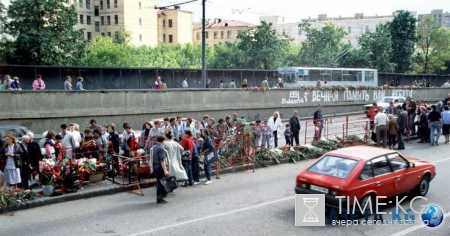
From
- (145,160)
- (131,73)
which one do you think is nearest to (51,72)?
(131,73)

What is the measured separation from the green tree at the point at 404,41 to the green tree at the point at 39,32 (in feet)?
142

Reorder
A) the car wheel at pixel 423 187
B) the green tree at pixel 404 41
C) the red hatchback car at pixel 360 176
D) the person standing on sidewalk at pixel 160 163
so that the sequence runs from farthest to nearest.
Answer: the green tree at pixel 404 41 → the car wheel at pixel 423 187 → the person standing on sidewalk at pixel 160 163 → the red hatchback car at pixel 360 176

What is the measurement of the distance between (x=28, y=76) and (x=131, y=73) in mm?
6433

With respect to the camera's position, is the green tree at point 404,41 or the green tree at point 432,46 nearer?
the green tree at point 404,41

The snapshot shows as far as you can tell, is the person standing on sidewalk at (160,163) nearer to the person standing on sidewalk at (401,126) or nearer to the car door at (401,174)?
the car door at (401,174)

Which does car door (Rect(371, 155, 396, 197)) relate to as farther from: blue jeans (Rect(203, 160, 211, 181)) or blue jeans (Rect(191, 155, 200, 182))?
blue jeans (Rect(191, 155, 200, 182))

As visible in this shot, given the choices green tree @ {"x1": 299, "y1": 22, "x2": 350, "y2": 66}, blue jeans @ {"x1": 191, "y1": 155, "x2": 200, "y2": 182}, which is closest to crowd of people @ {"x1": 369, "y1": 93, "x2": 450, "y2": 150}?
blue jeans @ {"x1": 191, "y1": 155, "x2": 200, "y2": 182}

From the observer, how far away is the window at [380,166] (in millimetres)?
9617

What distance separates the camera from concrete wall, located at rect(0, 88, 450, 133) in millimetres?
20766

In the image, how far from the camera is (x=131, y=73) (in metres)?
29.6

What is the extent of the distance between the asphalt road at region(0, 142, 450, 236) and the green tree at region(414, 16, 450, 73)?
197 feet

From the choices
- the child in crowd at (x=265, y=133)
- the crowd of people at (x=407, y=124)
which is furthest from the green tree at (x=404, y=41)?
the child in crowd at (x=265, y=133)

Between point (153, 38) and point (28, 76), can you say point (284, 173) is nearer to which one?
point (28, 76)

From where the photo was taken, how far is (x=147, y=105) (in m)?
24.5
